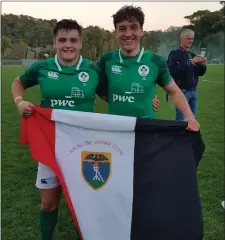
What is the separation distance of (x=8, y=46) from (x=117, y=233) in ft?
176

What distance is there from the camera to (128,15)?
10.1 ft

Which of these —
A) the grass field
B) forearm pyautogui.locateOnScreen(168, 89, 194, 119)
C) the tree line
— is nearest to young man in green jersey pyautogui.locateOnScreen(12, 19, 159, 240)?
forearm pyautogui.locateOnScreen(168, 89, 194, 119)

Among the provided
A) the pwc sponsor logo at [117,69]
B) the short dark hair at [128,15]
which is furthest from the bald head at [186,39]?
the pwc sponsor logo at [117,69]

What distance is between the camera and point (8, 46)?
53594 mm

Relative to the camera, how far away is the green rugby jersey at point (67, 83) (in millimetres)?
3057

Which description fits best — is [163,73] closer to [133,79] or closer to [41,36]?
[133,79]

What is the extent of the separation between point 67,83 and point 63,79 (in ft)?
0.15

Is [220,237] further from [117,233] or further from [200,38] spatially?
[200,38]

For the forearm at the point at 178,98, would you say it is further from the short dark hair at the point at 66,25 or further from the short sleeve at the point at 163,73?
the short dark hair at the point at 66,25

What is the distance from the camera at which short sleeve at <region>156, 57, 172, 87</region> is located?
3.15 meters

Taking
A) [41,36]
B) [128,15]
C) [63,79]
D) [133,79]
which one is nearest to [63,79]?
[63,79]

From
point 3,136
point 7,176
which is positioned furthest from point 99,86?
point 3,136

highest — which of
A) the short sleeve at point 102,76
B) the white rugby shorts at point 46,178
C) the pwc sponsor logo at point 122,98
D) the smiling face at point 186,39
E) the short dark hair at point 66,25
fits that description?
the smiling face at point 186,39

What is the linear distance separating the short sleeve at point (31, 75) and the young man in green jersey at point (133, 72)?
1.77 feet
